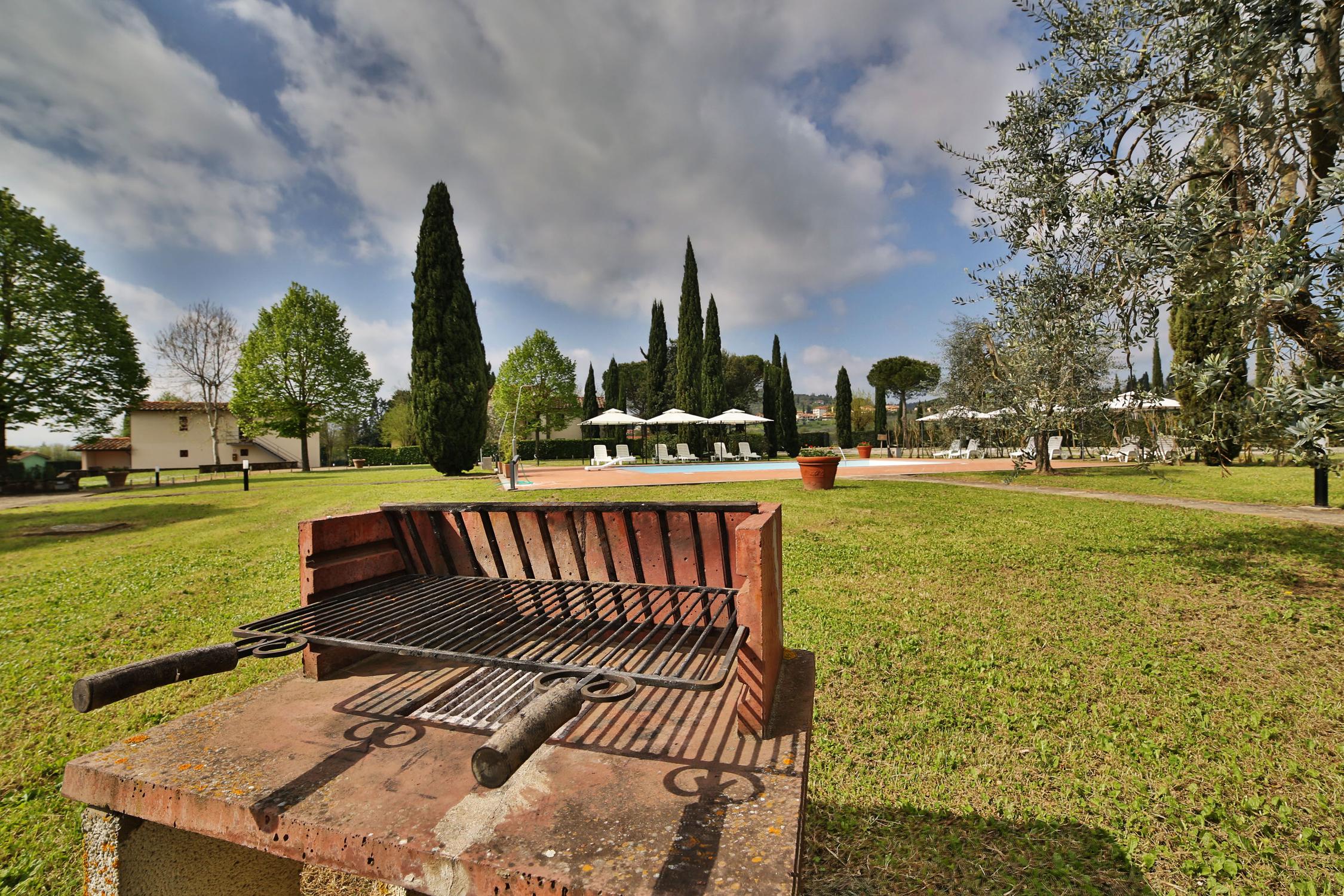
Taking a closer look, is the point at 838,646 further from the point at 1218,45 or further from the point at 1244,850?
the point at 1218,45

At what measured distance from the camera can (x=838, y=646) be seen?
4168mm

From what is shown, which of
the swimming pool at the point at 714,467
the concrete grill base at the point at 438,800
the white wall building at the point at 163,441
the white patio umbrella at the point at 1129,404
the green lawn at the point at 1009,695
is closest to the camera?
the concrete grill base at the point at 438,800

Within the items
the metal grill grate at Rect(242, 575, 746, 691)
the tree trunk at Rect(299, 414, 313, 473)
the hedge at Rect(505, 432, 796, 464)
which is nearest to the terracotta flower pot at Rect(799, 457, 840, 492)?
the metal grill grate at Rect(242, 575, 746, 691)

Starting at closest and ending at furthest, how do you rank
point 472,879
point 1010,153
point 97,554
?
point 472,879 → point 1010,153 → point 97,554

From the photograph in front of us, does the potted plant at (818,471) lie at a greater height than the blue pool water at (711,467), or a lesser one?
greater

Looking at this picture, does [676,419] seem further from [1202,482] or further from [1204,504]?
[1204,504]

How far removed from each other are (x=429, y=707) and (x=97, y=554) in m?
9.36

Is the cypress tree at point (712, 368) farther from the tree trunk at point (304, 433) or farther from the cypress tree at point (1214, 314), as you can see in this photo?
the cypress tree at point (1214, 314)

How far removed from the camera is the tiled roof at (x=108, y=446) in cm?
3838

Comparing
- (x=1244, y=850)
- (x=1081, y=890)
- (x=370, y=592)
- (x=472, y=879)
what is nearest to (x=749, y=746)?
(x=472, y=879)

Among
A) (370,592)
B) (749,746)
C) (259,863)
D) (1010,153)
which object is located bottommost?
(259,863)

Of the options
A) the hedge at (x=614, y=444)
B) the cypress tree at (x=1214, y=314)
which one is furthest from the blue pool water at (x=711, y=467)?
the cypress tree at (x=1214, y=314)

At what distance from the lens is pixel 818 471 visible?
37.1 ft

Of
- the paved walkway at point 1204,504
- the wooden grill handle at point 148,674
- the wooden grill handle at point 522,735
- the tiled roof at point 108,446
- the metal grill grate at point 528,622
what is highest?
the tiled roof at point 108,446
